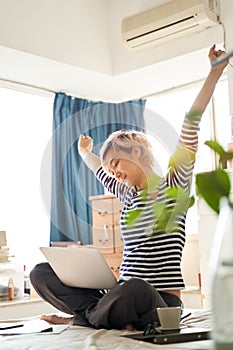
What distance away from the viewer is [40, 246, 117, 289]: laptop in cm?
194

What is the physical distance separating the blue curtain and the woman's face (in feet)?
6.05

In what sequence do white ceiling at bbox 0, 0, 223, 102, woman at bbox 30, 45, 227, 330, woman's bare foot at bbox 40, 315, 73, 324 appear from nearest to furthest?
1. woman at bbox 30, 45, 227, 330
2. woman's bare foot at bbox 40, 315, 73, 324
3. white ceiling at bbox 0, 0, 223, 102

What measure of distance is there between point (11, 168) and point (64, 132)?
496mm

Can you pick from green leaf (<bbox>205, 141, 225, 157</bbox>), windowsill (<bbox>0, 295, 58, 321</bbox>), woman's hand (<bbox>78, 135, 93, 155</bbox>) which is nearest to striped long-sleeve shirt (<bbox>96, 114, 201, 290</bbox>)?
woman's hand (<bbox>78, 135, 93, 155</bbox>)

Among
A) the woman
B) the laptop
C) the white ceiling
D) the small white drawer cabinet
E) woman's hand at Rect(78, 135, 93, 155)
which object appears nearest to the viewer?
the woman

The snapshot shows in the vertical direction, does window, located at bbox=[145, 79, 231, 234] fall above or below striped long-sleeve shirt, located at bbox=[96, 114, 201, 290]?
above

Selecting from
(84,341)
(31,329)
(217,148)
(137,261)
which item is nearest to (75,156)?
(137,261)

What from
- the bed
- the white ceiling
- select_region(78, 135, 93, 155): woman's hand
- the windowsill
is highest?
the white ceiling

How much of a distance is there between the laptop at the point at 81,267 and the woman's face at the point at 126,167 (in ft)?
1.21

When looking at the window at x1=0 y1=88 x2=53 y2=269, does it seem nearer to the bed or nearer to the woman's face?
the woman's face

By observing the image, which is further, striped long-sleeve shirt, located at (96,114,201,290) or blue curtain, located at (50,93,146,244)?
blue curtain, located at (50,93,146,244)

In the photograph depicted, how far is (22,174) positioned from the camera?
13.0ft

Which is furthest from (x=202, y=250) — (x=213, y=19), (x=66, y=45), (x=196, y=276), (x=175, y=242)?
(x=66, y=45)

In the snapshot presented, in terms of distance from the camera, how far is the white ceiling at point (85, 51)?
342 cm
